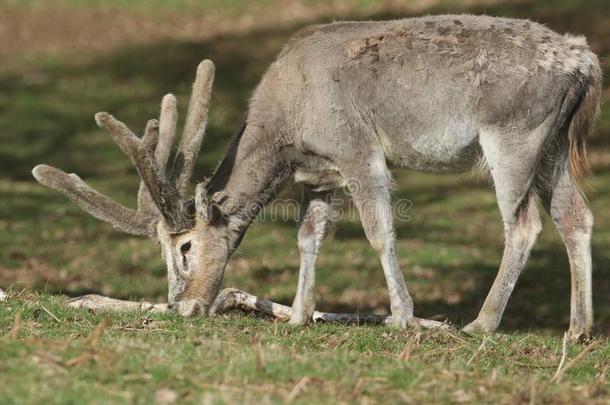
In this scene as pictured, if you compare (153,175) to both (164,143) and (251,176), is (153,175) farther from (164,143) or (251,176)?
(251,176)

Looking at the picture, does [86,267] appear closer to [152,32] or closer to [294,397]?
[294,397]

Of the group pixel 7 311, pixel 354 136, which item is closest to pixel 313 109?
pixel 354 136

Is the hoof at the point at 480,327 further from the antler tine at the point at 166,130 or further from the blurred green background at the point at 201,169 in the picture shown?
the blurred green background at the point at 201,169

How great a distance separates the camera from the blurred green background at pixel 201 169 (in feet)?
54.2

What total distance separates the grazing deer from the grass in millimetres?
815

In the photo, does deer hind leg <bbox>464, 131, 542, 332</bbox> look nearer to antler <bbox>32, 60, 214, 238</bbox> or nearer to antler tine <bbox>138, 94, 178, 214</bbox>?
antler <bbox>32, 60, 214, 238</bbox>

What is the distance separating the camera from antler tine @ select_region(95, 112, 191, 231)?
1051 cm

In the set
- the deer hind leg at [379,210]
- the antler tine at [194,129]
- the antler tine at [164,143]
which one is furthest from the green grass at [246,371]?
the antler tine at [194,129]

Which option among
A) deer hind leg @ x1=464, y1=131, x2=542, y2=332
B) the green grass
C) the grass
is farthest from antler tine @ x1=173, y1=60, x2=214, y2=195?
deer hind leg @ x1=464, y1=131, x2=542, y2=332

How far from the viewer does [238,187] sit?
1132cm

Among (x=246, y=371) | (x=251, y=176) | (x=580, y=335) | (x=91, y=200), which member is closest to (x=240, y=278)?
(x=251, y=176)

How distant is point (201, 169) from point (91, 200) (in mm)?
14101

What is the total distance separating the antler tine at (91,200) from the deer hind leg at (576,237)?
14.4 feet

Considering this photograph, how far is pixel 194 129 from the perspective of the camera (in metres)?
11.2
